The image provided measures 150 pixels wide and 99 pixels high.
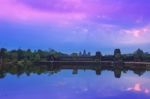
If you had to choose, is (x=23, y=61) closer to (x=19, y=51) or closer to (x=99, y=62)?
(x=19, y=51)

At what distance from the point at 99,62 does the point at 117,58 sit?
15.9ft

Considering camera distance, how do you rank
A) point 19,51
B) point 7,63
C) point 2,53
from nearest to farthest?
point 7,63
point 2,53
point 19,51

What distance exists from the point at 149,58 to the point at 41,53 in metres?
26.6

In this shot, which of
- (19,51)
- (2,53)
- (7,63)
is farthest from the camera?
(19,51)

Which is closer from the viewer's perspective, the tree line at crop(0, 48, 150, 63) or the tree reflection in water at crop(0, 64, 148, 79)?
the tree reflection in water at crop(0, 64, 148, 79)

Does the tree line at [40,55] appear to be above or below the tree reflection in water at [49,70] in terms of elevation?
above

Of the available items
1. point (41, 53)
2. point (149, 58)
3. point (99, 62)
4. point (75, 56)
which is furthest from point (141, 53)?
point (41, 53)

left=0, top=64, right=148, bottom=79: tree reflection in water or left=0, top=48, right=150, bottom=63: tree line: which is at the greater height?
left=0, top=48, right=150, bottom=63: tree line

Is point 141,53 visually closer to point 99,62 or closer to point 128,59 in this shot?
point 128,59

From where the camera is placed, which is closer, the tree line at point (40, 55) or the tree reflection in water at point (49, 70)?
the tree reflection in water at point (49, 70)

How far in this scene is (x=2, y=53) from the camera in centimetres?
9319

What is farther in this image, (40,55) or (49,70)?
(40,55)

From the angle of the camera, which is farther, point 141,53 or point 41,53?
point 41,53

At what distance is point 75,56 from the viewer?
10419cm
